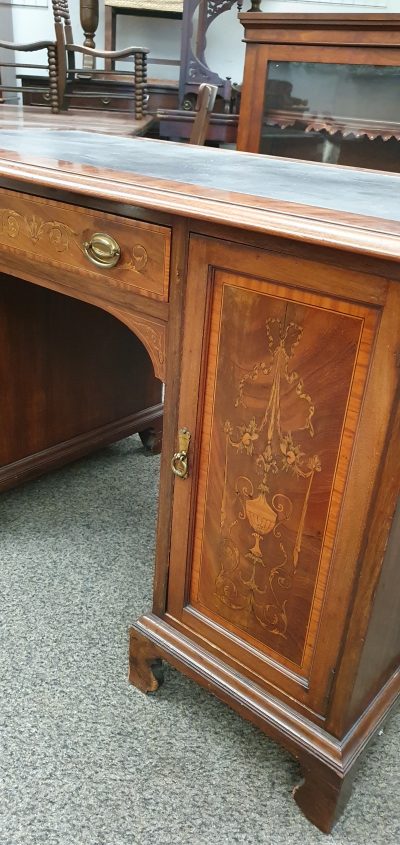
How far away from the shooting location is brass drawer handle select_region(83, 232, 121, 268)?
0.96 m

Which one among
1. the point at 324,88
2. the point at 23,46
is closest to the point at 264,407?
the point at 324,88

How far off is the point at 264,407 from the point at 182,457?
19cm

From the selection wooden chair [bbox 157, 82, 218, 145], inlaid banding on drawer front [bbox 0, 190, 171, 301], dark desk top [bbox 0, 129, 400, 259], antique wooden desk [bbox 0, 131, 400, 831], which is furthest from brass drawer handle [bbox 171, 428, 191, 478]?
wooden chair [bbox 157, 82, 218, 145]

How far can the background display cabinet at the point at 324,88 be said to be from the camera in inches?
88.5

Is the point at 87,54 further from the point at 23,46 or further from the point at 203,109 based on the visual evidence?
the point at 203,109

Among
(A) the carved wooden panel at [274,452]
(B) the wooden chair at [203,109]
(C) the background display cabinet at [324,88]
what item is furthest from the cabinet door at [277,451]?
(C) the background display cabinet at [324,88]

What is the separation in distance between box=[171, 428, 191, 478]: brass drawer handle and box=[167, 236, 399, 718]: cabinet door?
2 centimetres

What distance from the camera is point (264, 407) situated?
2.89 feet

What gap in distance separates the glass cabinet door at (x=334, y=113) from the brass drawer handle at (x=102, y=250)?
1.79 metres

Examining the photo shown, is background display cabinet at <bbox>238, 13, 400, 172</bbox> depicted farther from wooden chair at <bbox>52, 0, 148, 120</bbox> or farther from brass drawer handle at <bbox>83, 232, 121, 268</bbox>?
brass drawer handle at <bbox>83, 232, 121, 268</bbox>

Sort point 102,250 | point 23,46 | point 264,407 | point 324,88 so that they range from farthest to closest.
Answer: point 23,46 → point 324,88 → point 102,250 → point 264,407

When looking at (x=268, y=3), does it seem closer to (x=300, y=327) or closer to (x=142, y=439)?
(x=142, y=439)

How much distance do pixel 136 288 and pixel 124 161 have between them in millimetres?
381

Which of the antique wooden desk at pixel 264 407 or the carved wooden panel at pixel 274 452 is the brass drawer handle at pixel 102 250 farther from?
the carved wooden panel at pixel 274 452
